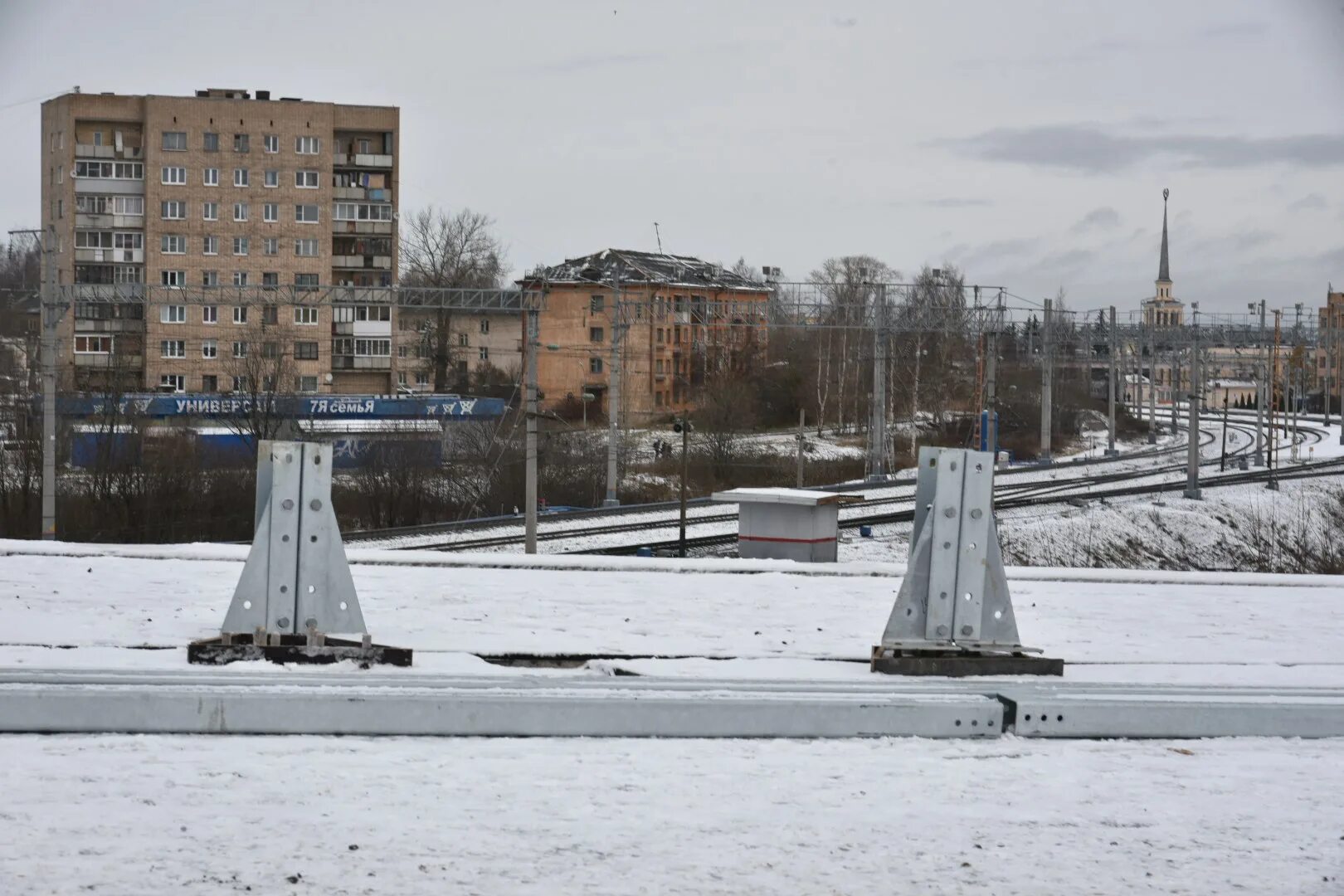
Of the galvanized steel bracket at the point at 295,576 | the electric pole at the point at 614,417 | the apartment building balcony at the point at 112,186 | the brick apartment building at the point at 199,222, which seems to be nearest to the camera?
the galvanized steel bracket at the point at 295,576

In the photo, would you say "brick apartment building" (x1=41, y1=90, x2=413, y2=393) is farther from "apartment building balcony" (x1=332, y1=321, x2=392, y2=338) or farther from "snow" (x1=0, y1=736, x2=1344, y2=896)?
"snow" (x1=0, y1=736, x2=1344, y2=896)

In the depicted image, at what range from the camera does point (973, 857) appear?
4.86 meters

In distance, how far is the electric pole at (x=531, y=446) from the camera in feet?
85.0

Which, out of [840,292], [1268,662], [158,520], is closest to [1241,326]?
[840,292]

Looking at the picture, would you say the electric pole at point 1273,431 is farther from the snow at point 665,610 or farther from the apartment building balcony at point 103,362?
the apartment building balcony at point 103,362

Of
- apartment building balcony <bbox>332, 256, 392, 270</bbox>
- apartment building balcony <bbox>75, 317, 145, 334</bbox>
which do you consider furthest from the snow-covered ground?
apartment building balcony <bbox>332, 256, 392, 270</bbox>

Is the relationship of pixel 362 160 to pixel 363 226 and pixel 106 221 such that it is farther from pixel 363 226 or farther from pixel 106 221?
pixel 106 221

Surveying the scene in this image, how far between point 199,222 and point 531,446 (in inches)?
1550

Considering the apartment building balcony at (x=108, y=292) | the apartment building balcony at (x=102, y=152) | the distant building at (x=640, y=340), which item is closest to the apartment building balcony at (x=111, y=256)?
the apartment building balcony at (x=102, y=152)

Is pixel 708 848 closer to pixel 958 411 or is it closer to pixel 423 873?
pixel 423 873

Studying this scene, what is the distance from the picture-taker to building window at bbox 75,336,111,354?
212 ft

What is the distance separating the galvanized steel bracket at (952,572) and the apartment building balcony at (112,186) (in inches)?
2422

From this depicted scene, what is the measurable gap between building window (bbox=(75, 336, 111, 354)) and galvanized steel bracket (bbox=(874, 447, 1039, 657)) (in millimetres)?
62787

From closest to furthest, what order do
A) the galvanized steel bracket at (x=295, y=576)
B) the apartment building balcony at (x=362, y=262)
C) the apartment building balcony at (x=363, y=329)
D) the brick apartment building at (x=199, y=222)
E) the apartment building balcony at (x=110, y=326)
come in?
the galvanized steel bracket at (x=295, y=576), the brick apartment building at (x=199, y=222), the apartment building balcony at (x=110, y=326), the apartment building balcony at (x=363, y=329), the apartment building balcony at (x=362, y=262)
